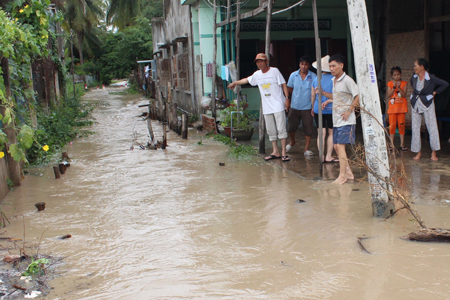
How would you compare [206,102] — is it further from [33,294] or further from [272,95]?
[33,294]

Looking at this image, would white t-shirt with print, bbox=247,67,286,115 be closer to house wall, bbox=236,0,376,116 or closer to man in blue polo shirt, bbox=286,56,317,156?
man in blue polo shirt, bbox=286,56,317,156

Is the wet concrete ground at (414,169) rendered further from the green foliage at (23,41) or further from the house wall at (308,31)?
the house wall at (308,31)

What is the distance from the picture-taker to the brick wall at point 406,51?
9.16 metres

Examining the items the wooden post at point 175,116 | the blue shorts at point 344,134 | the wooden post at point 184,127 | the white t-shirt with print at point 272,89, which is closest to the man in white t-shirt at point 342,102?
the blue shorts at point 344,134

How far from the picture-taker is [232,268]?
390cm

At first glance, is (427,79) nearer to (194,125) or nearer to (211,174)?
(211,174)

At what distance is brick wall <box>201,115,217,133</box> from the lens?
11.7 metres

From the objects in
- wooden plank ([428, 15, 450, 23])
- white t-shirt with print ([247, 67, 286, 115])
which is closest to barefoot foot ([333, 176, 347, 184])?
white t-shirt with print ([247, 67, 286, 115])

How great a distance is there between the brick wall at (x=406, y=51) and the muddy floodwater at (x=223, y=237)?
13.2 ft

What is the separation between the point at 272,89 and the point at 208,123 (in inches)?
180

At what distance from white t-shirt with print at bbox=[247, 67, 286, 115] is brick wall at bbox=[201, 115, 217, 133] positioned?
3.91 m

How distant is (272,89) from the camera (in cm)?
769

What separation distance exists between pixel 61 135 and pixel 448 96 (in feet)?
28.7

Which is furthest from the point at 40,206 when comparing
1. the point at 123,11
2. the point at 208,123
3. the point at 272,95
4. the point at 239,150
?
the point at 123,11
